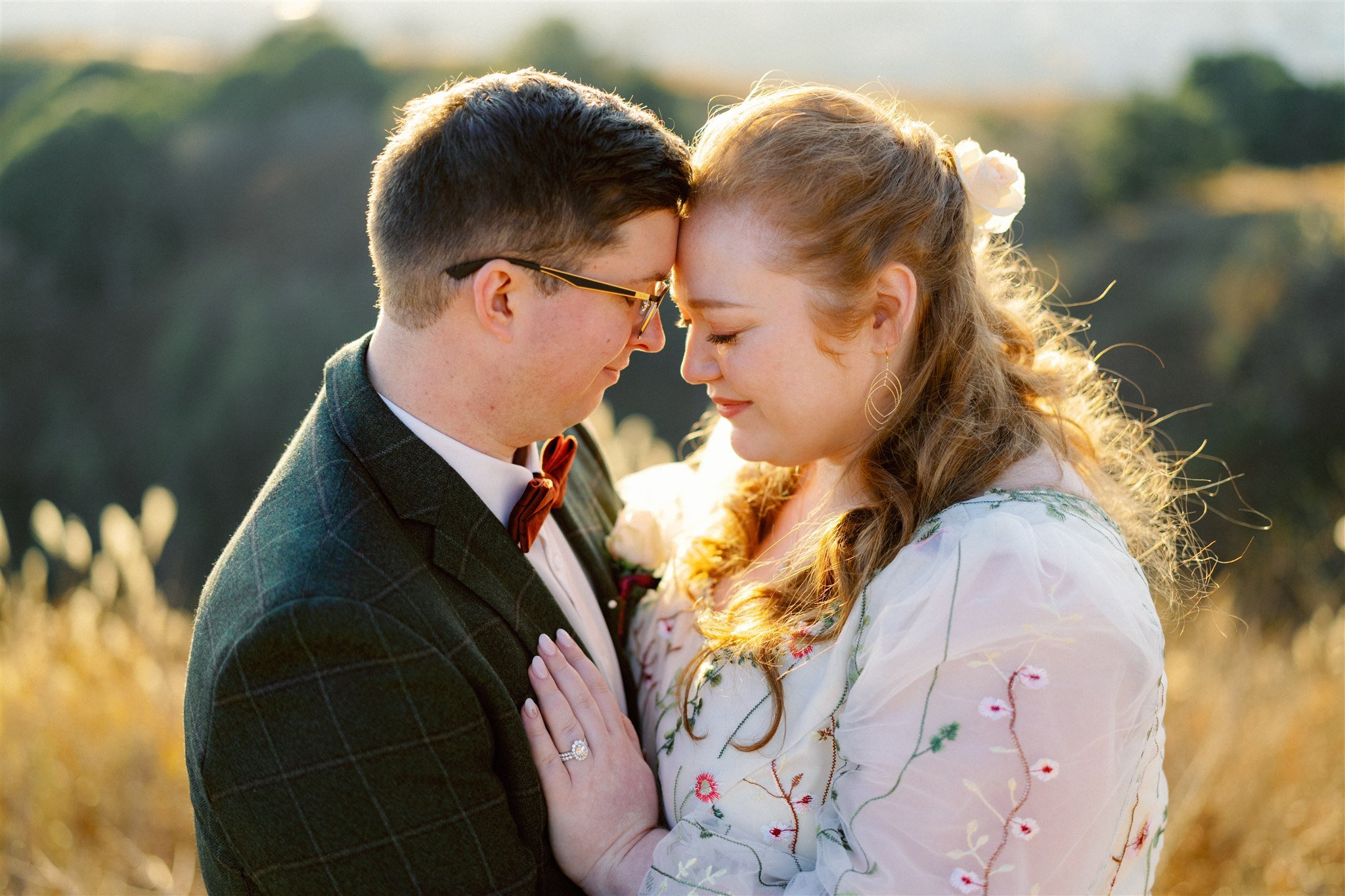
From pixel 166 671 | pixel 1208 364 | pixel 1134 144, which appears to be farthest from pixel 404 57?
pixel 166 671

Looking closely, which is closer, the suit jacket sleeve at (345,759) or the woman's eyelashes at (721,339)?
the suit jacket sleeve at (345,759)

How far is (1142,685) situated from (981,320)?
903 mm

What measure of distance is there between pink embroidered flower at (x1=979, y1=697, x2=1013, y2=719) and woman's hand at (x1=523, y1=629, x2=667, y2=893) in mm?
776

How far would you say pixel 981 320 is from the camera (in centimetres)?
245

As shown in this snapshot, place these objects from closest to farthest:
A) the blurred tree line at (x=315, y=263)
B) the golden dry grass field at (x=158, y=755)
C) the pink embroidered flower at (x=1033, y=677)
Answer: the pink embroidered flower at (x=1033, y=677)
the golden dry grass field at (x=158, y=755)
the blurred tree line at (x=315, y=263)

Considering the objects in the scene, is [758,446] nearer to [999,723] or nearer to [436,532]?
[436,532]

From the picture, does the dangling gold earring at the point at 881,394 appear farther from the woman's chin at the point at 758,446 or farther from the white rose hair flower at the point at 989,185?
the white rose hair flower at the point at 989,185

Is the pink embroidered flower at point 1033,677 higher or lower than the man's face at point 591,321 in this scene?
lower

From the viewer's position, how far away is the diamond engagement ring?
2.24 meters

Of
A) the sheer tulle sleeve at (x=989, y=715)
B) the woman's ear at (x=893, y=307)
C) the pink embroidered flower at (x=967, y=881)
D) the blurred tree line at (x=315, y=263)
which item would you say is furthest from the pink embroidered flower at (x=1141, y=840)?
the blurred tree line at (x=315, y=263)

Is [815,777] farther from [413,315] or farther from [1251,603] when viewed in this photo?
[1251,603]

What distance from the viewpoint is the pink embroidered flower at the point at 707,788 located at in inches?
85.9

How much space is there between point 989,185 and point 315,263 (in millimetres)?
13344

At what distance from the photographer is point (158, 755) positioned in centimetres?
426
